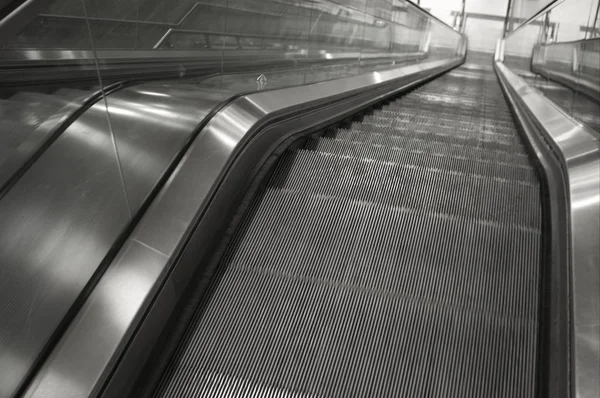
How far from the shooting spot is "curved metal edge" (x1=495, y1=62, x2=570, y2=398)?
163 cm

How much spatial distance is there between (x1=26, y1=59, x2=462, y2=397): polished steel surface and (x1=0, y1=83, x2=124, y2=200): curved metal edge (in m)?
0.51

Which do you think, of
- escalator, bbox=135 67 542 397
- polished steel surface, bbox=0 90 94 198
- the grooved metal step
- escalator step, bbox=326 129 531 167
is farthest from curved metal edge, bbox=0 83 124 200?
the grooved metal step

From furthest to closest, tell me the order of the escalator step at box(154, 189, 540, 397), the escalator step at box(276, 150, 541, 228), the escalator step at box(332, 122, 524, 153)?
the escalator step at box(332, 122, 524, 153), the escalator step at box(276, 150, 541, 228), the escalator step at box(154, 189, 540, 397)

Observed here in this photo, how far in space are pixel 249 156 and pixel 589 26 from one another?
299 centimetres

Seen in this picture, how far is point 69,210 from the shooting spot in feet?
5.45

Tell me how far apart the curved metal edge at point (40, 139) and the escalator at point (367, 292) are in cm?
78

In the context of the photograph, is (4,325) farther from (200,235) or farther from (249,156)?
(249,156)

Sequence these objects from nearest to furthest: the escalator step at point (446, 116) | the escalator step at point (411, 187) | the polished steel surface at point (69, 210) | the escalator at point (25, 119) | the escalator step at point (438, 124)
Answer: the escalator at point (25, 119)
the polished steel surface at point (69, 210)
the escalator step at point (411, 187)
the escalator step at point (438, 124)
the escalator step at point (446, 116)

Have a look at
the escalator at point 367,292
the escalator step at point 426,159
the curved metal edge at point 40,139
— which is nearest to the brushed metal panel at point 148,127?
the curved metal edge at point 40,139

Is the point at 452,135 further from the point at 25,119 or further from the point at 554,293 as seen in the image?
the point at 25,119

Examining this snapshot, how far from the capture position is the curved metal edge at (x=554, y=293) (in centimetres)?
163

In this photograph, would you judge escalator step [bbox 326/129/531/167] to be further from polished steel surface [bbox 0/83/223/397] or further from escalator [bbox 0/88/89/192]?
escalator [bbox 0/88/89/192]

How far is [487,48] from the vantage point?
36.9 meters

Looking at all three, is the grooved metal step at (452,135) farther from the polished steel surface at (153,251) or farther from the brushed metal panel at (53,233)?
the brushed metal panel at (53,233)
